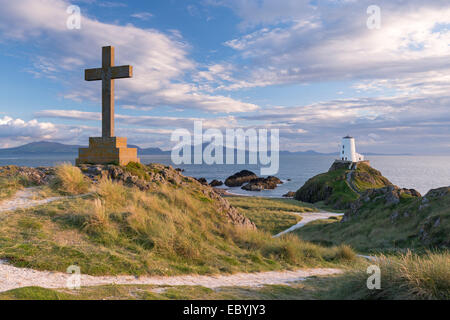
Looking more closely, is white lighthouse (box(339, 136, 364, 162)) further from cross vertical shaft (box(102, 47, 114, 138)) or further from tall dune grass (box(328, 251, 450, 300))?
tall dune grass (box(328, 251, 450, 300))

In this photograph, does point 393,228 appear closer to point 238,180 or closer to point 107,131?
point 107,131

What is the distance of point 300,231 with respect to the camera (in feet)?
84.4

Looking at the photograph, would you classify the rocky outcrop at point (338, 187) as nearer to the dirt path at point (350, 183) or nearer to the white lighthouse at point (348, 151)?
the dirt path at point (350, 183)

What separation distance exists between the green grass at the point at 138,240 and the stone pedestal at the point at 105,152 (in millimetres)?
2812

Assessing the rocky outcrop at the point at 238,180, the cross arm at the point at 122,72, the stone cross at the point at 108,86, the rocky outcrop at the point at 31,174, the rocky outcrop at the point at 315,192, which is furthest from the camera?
the rocky outcrop at the point at 238,180

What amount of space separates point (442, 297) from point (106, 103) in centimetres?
1490

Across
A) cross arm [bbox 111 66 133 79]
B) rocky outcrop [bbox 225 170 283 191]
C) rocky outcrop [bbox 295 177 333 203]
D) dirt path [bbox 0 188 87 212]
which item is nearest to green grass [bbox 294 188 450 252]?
cross arm [bbox 111 66 133 79]

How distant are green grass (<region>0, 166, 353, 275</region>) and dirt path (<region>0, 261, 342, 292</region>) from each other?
10.5 inches

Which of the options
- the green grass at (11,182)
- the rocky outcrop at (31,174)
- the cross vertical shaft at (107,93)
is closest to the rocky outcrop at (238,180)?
the cross vertical shaft at (107,93)

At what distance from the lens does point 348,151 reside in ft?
262

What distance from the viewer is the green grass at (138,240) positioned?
692 cm

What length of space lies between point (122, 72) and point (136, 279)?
11276 mm

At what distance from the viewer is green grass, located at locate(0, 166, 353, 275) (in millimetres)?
6918
